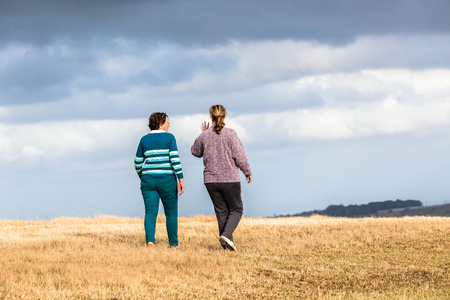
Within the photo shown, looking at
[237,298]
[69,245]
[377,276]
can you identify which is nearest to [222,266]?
[237,298]

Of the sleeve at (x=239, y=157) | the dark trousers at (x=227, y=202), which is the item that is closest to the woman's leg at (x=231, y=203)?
the dark trousers at (x=227, y=202)

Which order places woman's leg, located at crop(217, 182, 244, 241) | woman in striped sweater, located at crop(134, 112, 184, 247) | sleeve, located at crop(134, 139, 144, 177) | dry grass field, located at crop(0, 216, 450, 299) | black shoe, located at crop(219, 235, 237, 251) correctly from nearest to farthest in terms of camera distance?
dry grass field, located at crop(0, 216, 450, 299) < black shoe, located at crop(219, 235, 237, 251) < woman's leg, located at crop(217, 182, 244, 241) < woman in striped sweater, located at crop(134, 112, 184, 247) < sleeve, located at crop(134, 139, 144, 177)

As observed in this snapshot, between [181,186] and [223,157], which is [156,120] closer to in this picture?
[181,186]

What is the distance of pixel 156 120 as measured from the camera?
11.5 meters

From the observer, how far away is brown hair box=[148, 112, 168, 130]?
37.8ft

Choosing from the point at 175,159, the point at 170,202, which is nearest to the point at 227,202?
the point at 170,202

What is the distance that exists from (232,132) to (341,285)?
4264 mm

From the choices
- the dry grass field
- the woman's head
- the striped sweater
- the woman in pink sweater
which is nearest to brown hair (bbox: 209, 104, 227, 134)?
the woman in pink sweater

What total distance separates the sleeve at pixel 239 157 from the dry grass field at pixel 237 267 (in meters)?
1.75

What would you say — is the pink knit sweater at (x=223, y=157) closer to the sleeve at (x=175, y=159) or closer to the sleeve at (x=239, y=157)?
the sleeve at (x=239, y=157)

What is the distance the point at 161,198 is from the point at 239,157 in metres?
1.93

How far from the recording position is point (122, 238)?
1362 cm

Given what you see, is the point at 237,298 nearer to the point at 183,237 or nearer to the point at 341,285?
the point at 341,285

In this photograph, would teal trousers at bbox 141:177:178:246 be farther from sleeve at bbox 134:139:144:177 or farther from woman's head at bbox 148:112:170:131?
woman's head at bbox 148:112:170:131
